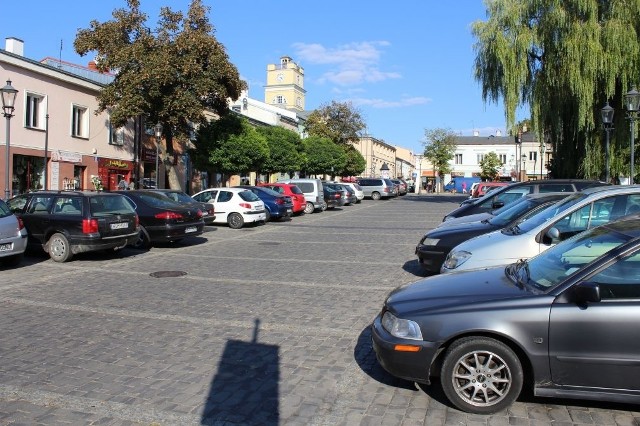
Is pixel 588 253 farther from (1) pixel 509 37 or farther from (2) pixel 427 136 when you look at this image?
(2) pixel 427 136

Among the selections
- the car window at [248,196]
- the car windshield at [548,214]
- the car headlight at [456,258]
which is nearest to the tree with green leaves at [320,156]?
the car window at [248,196]

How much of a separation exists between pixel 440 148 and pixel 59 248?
247 ft

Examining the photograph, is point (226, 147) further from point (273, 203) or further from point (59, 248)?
point (59, 248)

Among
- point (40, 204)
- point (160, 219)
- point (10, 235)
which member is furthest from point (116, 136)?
point (10, 235)

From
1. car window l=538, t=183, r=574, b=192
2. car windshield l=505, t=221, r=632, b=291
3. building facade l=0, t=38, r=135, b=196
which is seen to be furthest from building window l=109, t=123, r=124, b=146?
car windshield l=505, t=221, r=632, b=291

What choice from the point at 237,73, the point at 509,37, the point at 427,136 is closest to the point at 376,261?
the point at 237,73

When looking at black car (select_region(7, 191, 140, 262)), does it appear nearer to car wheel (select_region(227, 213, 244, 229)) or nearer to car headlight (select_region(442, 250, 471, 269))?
car wheel (select_region(227, 213, 244, 229))

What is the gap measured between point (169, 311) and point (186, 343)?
1.59m

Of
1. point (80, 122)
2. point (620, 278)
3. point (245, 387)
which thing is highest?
point (80, 122)

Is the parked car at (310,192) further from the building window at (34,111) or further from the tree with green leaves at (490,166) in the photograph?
the tree with green leaves at (490,166)

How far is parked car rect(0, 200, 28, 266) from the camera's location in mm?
10711

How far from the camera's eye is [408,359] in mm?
4324

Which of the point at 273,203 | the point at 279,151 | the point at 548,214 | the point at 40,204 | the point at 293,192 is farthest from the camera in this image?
the point at 279,151

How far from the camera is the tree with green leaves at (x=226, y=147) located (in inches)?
1153
